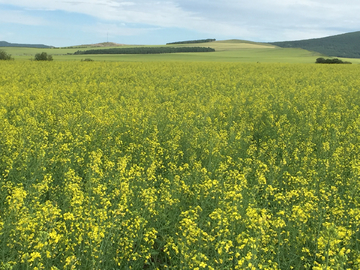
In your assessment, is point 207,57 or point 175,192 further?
point 207,57

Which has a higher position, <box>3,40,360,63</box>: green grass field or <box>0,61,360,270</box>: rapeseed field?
<box>3,40,360,63</box>: green grass field

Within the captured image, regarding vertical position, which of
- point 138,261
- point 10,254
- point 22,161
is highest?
point 22,161

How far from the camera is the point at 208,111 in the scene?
11617mm

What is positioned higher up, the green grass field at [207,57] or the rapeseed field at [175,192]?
the green grass field at [207,57]

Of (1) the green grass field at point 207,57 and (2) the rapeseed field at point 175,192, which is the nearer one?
(2) the rapeseed field at point 175,192

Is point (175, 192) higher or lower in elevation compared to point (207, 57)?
lower

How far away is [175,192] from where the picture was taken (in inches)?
200

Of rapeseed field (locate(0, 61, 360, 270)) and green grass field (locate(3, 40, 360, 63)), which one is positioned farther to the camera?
green grass field (locate(3, 40, 360, 63))

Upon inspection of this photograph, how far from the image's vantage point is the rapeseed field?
3.47 meters

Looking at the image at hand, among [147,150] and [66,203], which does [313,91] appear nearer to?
[147,150]

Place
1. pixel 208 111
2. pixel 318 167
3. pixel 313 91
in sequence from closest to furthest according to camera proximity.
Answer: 1. pixel 318 167
2. pixel 208 111
3. pixel 313 91

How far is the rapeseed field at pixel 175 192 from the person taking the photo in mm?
3469

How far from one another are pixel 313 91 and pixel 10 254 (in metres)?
17.7

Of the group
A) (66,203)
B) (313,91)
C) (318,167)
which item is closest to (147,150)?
(66,203)
